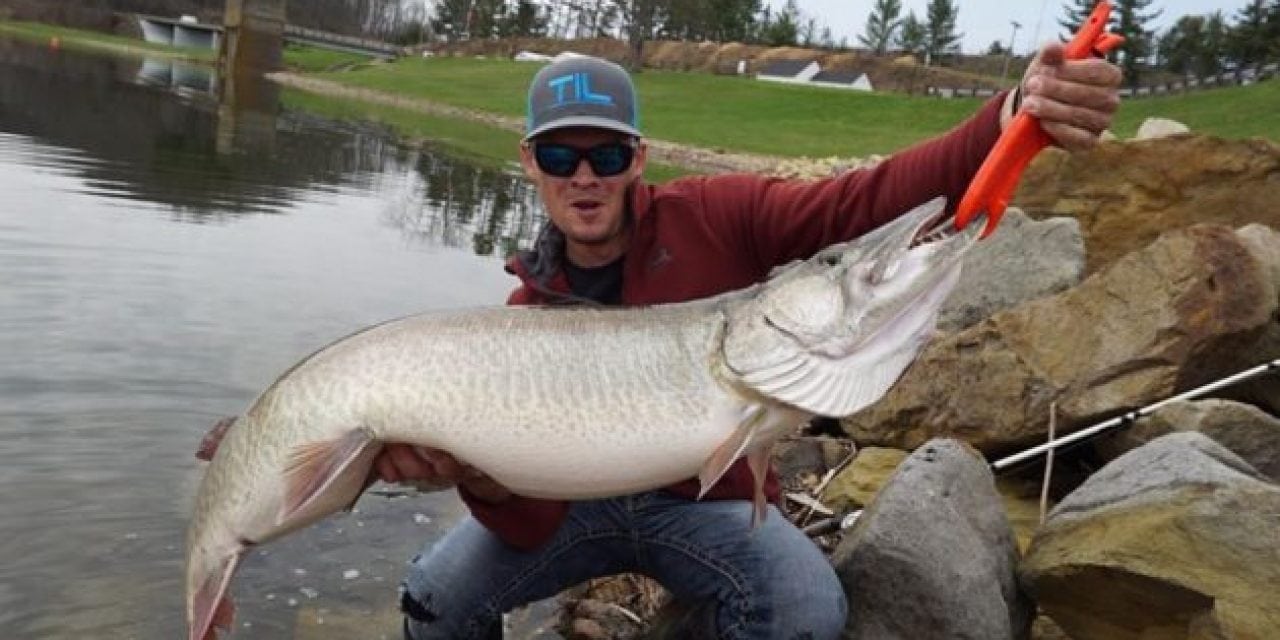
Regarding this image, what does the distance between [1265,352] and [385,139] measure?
2431 cm

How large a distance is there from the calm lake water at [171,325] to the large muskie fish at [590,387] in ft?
5.02

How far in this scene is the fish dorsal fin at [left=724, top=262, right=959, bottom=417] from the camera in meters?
2.64

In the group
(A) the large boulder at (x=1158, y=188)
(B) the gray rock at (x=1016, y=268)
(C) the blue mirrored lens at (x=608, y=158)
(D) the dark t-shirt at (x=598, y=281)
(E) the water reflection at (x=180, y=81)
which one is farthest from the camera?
(E) the water reflection at (x=180, y=81)

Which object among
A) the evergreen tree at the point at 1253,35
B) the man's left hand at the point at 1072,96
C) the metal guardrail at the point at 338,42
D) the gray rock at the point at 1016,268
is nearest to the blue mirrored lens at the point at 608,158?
the man's left hand at the point at 1072,96

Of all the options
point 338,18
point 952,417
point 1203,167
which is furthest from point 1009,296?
point 338,18

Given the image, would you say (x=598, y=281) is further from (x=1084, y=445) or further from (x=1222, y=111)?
(x=1222, y=111)

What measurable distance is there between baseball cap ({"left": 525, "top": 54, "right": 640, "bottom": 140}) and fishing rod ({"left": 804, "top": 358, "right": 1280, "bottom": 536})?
2035 mm

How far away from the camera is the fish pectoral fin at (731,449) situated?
2.64 m

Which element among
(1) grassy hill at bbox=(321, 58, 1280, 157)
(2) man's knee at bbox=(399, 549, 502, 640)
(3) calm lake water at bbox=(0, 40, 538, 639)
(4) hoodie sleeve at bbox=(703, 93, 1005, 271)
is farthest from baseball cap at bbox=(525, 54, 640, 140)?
(1) grassy hill at bbox=(321, 58, 1280, 157)

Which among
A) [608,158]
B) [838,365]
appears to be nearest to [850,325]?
[838,365]

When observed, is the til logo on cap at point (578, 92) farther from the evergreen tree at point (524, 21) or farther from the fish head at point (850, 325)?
the evergreen tree at point (524, 21)

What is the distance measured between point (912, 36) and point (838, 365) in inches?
3362

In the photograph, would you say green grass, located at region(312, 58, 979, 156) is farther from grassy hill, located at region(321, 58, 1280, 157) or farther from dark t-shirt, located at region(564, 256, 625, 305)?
dark t-shirt, located at region(564, 256, 625, 305)

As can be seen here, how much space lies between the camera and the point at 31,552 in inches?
173
